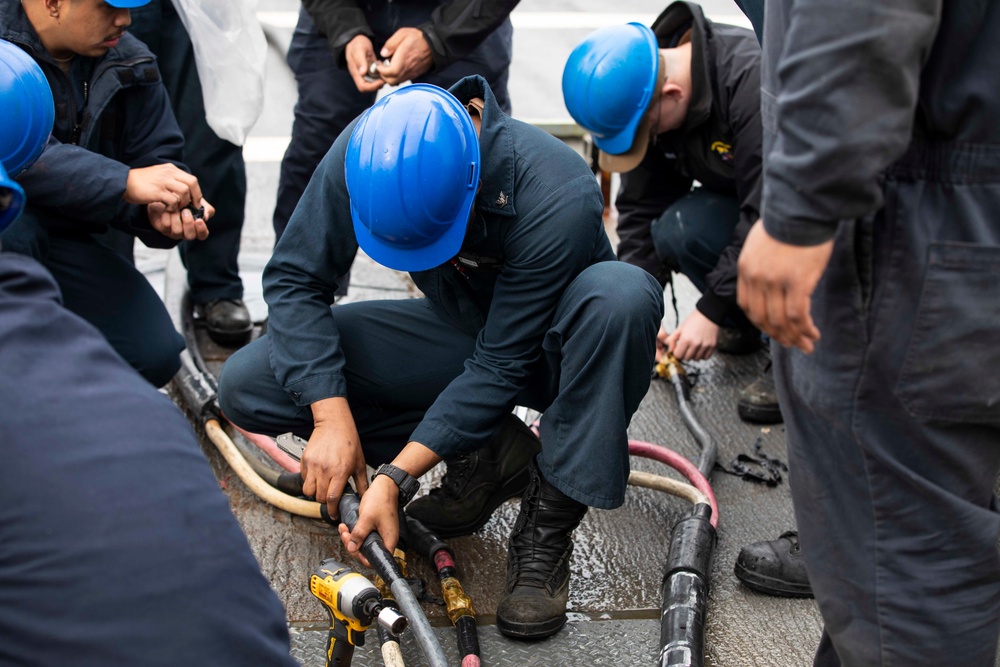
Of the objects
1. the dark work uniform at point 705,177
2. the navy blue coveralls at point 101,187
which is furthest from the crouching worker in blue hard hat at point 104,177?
the dark work uniform at point 705,177

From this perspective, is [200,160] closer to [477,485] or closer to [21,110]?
[21,110]

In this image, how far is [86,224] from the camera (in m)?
3.26

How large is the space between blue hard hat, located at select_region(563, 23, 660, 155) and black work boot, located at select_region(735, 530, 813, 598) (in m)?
1.51

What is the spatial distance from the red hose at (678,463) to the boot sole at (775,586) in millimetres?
205

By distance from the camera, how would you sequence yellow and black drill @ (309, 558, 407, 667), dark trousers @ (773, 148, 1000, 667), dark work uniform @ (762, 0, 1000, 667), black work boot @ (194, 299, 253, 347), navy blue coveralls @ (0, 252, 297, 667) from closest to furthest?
navy blue coveralls @ (0, 252, 297, 667), dark work uniform @ (762, 0, 1000, 667), dark trousers @ (773, 148, 1000, 667), yellow and black drill @ (309, 558, 407, 667), black work boot @ (194, 299, 253, 347)

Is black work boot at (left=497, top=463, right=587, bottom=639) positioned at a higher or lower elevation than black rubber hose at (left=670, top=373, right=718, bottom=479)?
higher

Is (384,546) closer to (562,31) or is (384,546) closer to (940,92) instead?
(940,92)

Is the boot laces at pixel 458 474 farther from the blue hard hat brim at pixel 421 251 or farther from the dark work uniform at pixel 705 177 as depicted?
the dark work uniform at pixel 705 177

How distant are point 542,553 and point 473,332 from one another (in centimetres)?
65

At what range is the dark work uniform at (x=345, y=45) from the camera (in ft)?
11.4

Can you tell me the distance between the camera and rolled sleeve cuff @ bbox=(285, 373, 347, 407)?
2.60m

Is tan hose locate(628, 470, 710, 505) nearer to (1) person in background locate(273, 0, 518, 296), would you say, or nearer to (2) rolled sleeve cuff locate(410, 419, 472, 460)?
(2) rolled sleeve cuff locate(410, 419, 472, 460)

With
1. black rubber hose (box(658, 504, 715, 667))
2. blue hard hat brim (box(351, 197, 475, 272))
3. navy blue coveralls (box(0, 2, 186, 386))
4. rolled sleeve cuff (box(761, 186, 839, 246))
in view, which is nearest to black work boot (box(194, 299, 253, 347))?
navy blue coveralls (box(0, 2, 186, 386))

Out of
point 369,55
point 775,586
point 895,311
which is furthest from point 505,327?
point 369,55
